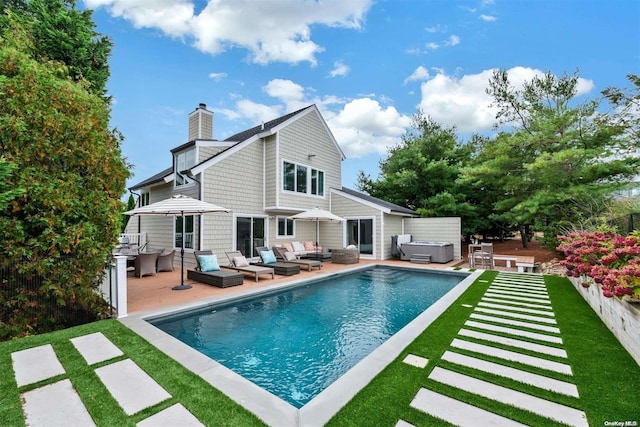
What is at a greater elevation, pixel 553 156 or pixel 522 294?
pixel 553 156

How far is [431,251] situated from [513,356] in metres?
10.9

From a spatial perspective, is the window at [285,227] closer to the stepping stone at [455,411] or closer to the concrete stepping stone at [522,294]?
the concrete stepping stone at [522,294]

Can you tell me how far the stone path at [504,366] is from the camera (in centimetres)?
269

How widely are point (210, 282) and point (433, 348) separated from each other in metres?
6.77

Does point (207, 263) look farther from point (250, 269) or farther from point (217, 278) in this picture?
point (250, 269)

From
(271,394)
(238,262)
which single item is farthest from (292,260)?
(271,394)

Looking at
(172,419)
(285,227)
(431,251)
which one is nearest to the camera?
(172,419)

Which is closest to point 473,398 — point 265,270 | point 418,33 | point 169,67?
point 265,270

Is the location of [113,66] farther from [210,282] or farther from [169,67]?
[210,282]

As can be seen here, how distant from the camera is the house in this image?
1204 centimetres

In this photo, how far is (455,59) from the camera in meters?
15.9

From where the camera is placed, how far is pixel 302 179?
15055 mm

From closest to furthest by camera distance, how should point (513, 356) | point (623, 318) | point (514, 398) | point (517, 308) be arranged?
point (514, 398)
point (513, 356)
point (623, 318)
point (517, 308)

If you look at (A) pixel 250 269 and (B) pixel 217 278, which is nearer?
(B) pixel 217 278
